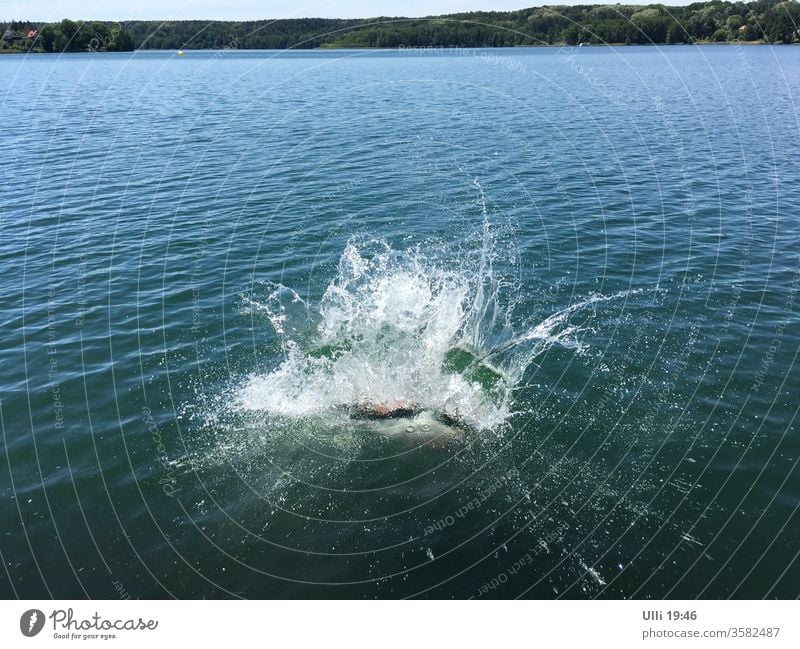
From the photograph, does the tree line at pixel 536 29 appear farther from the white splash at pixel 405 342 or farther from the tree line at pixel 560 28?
the white splash at pixel 405 342

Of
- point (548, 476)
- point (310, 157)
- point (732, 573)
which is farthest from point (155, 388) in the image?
point (310, 157)

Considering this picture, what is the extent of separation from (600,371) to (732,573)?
792 cm

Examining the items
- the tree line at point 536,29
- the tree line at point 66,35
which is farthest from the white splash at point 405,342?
the tree line at point 66,35

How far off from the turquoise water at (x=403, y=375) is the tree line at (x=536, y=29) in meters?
39.4

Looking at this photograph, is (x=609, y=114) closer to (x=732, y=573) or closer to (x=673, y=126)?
(x=673, y=126)

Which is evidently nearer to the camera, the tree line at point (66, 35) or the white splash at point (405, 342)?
the white splash at point (405, 342)

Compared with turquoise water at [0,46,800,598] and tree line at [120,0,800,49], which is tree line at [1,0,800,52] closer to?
tree line at [120,0,800,49]

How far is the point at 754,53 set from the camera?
13062 centimetres

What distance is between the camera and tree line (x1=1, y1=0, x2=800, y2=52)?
2805 inches
